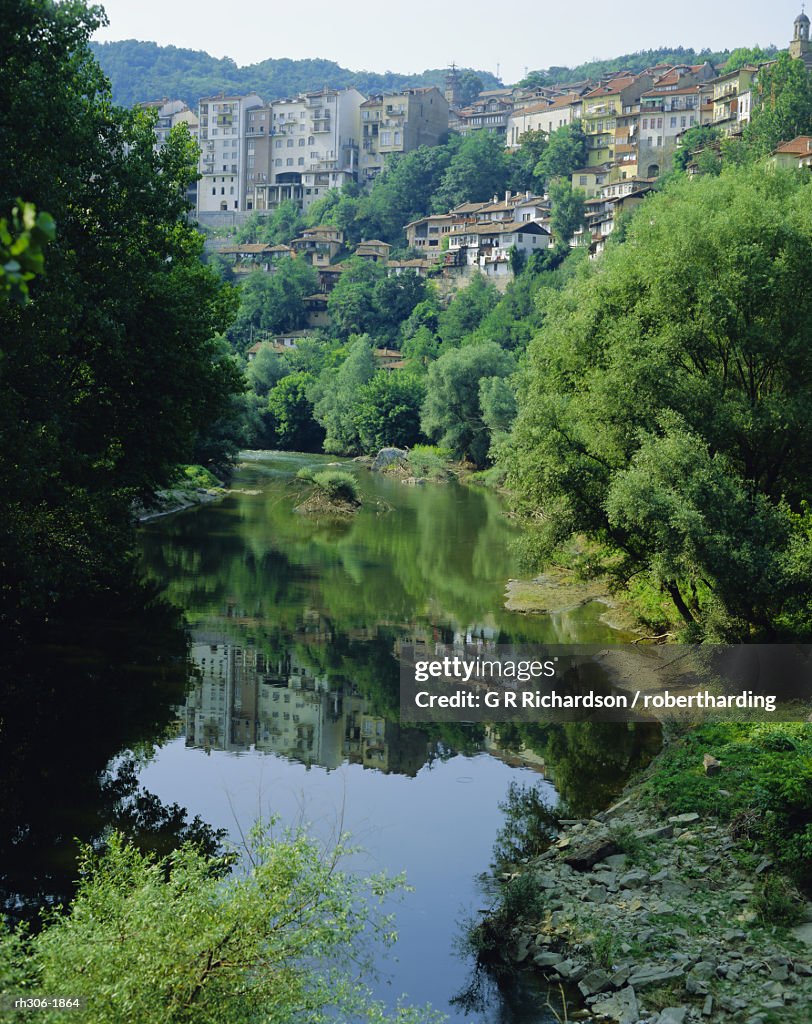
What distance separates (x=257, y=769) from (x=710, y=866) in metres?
6.53

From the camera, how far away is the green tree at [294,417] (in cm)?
7612

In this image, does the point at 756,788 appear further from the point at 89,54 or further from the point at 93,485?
the point at 89,54

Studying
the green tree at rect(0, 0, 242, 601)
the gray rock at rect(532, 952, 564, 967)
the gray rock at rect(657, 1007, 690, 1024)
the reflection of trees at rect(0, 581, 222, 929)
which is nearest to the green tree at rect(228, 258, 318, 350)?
the green tree at rect(0, 0, 242, 601)

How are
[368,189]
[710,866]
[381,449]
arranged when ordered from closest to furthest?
1. [710,866]
2. [381,449]
3. [368,189]

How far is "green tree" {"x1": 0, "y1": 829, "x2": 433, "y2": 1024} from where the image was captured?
7.09 meters

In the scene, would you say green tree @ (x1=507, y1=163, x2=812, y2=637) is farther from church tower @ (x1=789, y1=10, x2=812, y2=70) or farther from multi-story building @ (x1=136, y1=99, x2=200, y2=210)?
multi-story building @ (x1=136, y1=99, x2=200, y2=210)

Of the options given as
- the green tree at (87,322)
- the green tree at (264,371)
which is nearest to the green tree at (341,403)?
the green tree at (264,371)

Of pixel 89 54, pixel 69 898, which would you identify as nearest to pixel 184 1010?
pixel 69 898

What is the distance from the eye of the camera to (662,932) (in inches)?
409

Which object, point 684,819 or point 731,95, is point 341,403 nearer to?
point 731,95

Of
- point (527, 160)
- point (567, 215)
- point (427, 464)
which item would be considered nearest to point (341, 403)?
point (427, 464)

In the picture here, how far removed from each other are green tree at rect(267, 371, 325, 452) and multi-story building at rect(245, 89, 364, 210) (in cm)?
7108

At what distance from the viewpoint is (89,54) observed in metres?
22.2

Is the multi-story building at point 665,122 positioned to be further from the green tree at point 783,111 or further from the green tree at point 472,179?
the green tree at point 472,179
